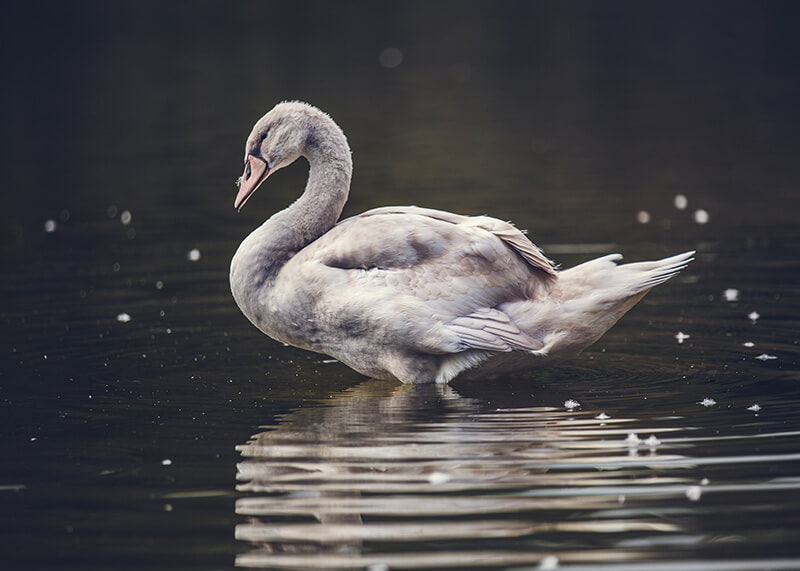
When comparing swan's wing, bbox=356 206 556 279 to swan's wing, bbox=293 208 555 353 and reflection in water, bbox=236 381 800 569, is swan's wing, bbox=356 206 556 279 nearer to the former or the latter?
swan's wing, bbox=293 208 555 353

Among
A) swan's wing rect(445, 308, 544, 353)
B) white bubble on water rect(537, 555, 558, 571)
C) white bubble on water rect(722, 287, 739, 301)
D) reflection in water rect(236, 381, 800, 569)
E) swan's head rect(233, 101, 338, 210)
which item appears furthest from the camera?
white bubble on water rect(722, 287, 739, 301)

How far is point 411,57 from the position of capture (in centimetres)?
3444

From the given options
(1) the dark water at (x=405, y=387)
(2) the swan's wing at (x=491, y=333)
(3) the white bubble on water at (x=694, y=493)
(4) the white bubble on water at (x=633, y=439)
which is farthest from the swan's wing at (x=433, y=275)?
(3) the white bubble on water at (x=694, y=493)

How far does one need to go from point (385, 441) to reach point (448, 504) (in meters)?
1.12

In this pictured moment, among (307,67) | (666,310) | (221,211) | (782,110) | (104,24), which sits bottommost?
(666,310)

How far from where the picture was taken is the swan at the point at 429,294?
7.77 metres

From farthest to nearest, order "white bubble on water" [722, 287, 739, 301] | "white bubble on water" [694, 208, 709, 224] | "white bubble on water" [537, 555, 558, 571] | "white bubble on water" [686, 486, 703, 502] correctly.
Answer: "white bubble on water" [694, 208, 709, 224] < "white bubble on water" [722, 287, 739, 301] < "white bubble on water" [686, 486, 703, 502] < "white bubble on water" [537, 555, 558, 571]

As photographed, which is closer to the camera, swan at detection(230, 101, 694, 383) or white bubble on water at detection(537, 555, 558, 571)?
white bubble on water at detection(537, 555, 558, 571)

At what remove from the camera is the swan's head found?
847 cm

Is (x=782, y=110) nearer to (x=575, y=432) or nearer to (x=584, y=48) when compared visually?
(x=584, y=48)

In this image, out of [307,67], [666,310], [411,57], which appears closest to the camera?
[666,310]

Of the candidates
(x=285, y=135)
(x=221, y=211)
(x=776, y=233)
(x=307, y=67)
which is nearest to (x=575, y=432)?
(x=285, y=135)

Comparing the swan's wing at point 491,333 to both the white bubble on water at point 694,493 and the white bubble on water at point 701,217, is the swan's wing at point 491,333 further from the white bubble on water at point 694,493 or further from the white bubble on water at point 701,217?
the white bubble on water at point 701,217

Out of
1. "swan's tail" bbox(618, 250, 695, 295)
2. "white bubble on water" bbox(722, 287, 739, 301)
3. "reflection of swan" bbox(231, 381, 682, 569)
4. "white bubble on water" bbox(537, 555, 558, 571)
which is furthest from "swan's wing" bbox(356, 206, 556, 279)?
"white bubble on water" bbox(537, 555, 558, 571)
